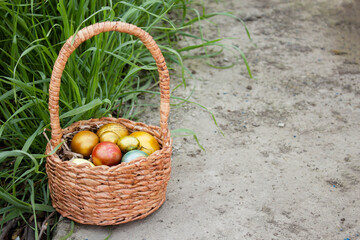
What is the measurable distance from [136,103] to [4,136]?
85 cm

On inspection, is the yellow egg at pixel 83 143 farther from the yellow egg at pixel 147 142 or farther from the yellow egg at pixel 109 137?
the yellow egg at pixel 147 142

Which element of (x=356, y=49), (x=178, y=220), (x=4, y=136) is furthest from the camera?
(x=356, y=49)

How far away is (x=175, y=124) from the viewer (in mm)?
2451

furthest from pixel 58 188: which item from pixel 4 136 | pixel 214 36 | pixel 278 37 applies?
pixel 278 37

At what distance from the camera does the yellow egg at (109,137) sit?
6.07ft

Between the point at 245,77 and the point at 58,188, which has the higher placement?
the point at 58,188

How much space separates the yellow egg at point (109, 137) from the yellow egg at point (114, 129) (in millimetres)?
27

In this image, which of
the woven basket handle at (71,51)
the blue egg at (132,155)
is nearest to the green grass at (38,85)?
the woven basket handle at (71,51)

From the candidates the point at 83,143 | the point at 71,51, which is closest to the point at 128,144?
the point at 83,143

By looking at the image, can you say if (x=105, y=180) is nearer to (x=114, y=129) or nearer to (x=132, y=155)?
(x=132, y=155)

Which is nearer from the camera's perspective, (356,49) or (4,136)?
(4,136)

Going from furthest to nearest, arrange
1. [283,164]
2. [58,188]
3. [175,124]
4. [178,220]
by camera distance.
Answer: [175,124] → [283,164] → [178,220] → [58,188]

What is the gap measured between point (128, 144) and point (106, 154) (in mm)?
119

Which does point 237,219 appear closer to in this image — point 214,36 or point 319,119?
point 319,119
